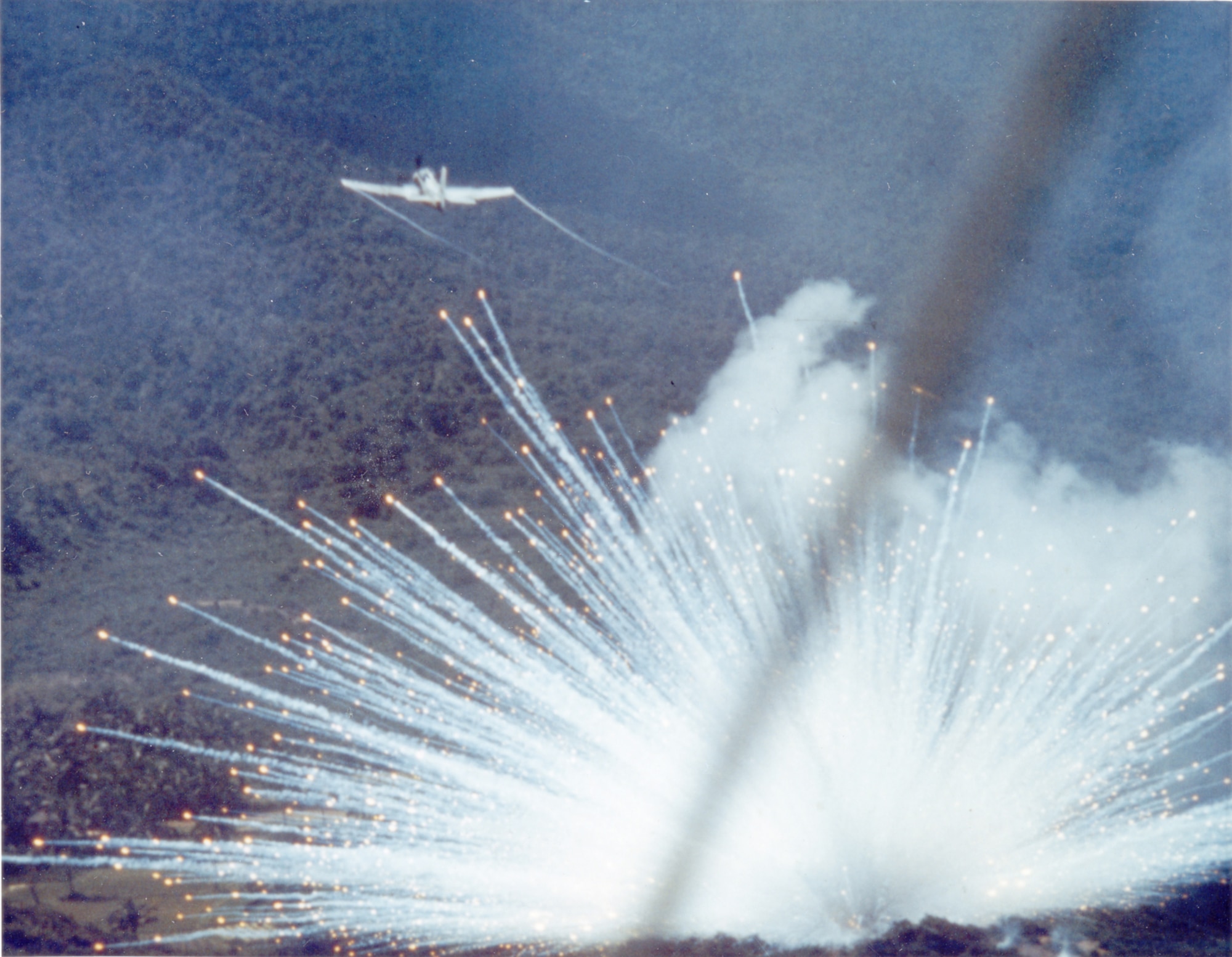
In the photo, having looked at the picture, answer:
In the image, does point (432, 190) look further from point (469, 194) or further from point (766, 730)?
point (766, 730)

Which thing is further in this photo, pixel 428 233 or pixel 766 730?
pixel 428 233

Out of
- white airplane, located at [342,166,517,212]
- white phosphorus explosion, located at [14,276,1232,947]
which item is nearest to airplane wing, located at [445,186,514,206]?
white airplane, located at [342,166,517,212]

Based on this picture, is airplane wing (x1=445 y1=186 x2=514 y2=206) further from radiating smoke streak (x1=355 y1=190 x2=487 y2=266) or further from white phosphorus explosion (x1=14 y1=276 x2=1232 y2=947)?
radiating smoke streak (x1=355 y1=190 x2=487 y2=266)

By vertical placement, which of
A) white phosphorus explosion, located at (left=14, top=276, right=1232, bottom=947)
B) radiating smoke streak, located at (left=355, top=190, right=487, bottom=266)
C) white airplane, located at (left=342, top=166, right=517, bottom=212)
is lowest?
white phosphorus explosion, located at (left=14, top=276, right=1232, bottom=947)

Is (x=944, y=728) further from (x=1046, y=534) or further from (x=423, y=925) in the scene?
(x=423, y=925)

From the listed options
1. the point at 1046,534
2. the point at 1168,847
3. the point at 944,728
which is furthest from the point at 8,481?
the point at 1168,847

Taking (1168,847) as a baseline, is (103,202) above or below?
above

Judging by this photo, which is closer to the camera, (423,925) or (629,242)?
(423,925)

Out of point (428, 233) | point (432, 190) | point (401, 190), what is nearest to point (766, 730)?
point (432, 190)
